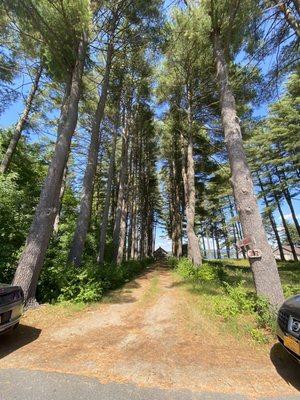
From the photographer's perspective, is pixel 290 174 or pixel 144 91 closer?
pixel 144 91

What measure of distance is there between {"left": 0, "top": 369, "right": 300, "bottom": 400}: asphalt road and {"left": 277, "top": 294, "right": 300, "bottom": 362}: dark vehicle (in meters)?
0.54

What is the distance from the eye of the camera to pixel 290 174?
21.4 metres

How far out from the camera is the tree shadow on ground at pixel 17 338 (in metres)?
4.35

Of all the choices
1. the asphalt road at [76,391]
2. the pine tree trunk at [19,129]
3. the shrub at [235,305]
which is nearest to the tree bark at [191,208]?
the shrub at [235,305]

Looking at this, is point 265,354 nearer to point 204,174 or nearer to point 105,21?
point 105,21

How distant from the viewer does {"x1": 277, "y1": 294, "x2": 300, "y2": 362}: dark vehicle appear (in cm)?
348

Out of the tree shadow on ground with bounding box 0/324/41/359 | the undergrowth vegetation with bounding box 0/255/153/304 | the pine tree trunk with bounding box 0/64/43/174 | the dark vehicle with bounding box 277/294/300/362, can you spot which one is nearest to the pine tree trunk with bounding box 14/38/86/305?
the undergrowth vegetation with bounding box 0/255/153/304

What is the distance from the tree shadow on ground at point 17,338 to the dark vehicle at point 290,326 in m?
4.05

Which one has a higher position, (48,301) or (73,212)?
(73,212)

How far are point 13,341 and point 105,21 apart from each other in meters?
11.4

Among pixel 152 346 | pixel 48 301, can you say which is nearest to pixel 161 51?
pixel 48 301

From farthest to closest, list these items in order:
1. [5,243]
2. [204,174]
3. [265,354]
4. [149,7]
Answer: [204,174], [149,7], [5,243], [265,354]

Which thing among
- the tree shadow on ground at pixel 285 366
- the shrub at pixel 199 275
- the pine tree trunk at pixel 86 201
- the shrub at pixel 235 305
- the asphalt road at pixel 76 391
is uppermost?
the pine tree trunk at pixel 86 201

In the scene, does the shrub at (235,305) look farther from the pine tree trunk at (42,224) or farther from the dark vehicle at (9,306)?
the pine tree trunk at (42,224)
